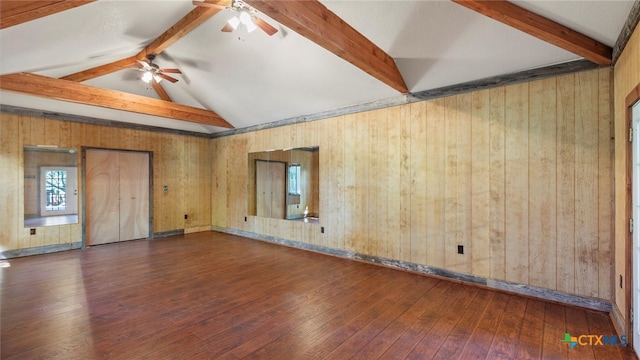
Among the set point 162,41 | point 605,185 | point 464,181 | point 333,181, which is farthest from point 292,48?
point 605,185

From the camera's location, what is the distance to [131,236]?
20.8ft

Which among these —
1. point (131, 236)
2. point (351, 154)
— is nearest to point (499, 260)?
point (351, 154)

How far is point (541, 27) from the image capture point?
2342mm

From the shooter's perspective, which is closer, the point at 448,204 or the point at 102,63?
the point at 448,204

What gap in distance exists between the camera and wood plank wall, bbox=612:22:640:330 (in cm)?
225

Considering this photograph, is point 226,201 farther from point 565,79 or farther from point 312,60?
point 565,79

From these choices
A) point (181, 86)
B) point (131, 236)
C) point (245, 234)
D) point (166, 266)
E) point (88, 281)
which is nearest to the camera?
point (88, 281)

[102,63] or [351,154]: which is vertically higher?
[102,63]

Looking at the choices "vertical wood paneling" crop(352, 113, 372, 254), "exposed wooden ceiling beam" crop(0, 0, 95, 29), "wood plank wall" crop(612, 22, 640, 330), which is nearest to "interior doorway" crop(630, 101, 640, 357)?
"wood plank wall" crop(612, 22, 640, 330)

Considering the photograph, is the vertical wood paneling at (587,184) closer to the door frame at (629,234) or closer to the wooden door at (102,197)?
the door frame at (629,234)

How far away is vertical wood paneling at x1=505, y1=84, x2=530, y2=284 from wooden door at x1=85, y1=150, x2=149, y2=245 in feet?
23.2

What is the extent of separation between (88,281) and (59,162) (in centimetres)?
304

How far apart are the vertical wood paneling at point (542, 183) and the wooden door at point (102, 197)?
7472 mm

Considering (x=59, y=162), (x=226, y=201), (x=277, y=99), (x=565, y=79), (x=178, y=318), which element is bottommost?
(x=178, y=318)
